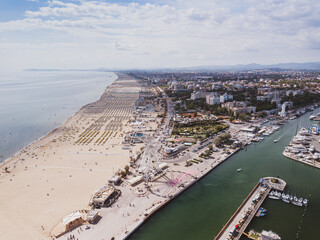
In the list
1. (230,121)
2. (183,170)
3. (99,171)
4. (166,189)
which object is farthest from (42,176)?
(230,121)

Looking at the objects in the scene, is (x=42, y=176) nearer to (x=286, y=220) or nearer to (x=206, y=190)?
(x=206, y=190)

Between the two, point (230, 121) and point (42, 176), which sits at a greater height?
point (230, 121)

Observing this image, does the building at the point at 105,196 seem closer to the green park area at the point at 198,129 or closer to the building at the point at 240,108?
the green park area at the point at 198,129

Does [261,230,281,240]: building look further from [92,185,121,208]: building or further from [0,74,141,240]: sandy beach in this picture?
[0,74,141,240]: sandy beach

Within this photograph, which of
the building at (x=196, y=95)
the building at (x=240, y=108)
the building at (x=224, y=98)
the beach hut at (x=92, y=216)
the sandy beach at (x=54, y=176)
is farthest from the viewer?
the building at (x=196, y=95)

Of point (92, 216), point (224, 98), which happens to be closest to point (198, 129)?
point (92, 216)

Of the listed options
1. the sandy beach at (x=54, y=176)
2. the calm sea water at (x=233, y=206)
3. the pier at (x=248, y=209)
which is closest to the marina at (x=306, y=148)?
the calm sea water at (x=233, y=206)
